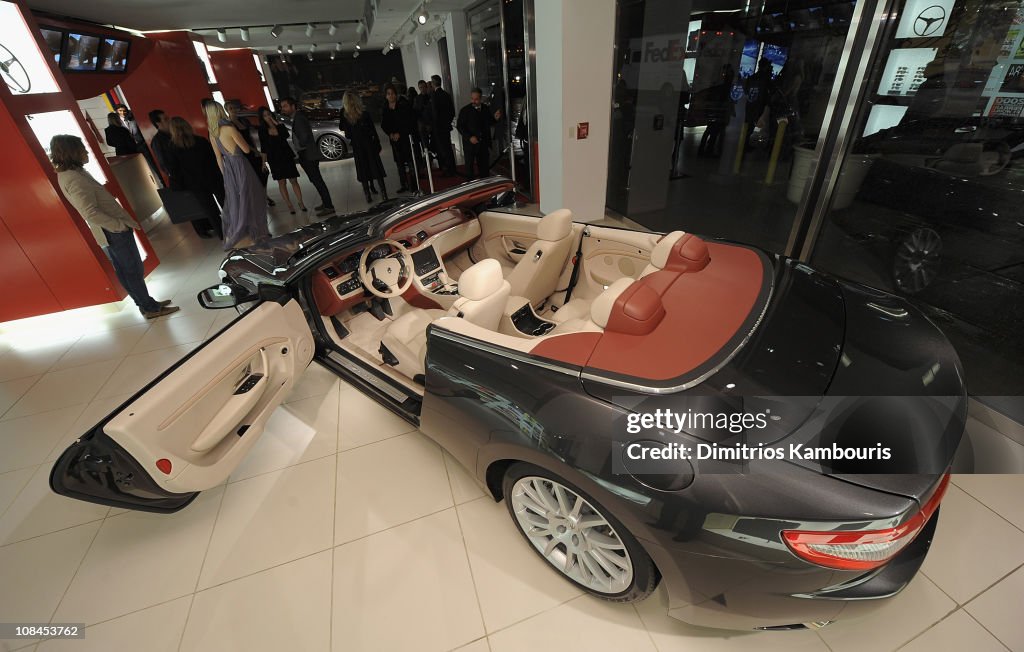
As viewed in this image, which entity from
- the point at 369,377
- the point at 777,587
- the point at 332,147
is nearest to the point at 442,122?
the point at 332,147

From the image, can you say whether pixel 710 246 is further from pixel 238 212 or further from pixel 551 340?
pixel 238 212

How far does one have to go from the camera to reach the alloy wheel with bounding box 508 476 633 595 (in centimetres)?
138

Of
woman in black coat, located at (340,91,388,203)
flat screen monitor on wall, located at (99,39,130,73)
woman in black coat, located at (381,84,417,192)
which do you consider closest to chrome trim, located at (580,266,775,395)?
woman in black coat, located at (340,91,388,203)

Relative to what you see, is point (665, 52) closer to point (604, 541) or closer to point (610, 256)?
point (610, 256)

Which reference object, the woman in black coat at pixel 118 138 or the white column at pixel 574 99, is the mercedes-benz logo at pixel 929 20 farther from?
the woman in black coat at pixel 118 138

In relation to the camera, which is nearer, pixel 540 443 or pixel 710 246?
pixel 540 443

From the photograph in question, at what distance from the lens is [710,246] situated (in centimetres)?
187

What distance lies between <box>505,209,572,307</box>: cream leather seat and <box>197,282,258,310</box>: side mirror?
60.7 inches

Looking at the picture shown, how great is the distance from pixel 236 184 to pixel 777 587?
5.32 meters

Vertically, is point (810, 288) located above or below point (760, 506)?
above

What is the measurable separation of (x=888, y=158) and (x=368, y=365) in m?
3.82

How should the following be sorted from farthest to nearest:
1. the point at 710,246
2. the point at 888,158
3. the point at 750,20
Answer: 1. the point at 750,20
2. the point at 888,158
3. the point at 710,246

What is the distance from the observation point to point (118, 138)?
20.5 feet

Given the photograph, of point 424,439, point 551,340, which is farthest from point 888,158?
point 424,439
